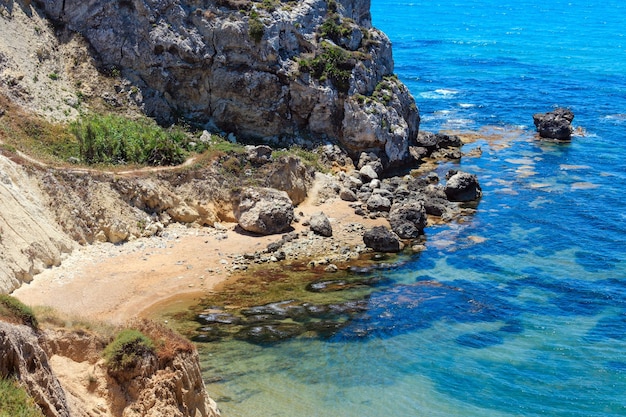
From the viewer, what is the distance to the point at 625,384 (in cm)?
3981

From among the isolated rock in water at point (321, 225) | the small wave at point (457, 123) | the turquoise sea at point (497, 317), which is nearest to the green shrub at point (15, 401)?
the turquoise sea at point (497, 317)

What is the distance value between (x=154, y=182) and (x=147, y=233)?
445 cm

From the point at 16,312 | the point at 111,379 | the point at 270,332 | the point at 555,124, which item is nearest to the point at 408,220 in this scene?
the point at 270,332

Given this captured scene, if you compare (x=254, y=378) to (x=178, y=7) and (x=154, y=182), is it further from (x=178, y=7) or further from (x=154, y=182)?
(x=178, y=7)

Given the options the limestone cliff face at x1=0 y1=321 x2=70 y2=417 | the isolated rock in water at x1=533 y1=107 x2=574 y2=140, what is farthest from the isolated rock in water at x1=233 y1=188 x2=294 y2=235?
the isolated rock in water at x1=533 y1=107 x2=574 y2=140

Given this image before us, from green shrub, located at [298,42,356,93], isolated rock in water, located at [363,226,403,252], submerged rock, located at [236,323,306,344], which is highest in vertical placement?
green shrub, located at [298,42,356,93]

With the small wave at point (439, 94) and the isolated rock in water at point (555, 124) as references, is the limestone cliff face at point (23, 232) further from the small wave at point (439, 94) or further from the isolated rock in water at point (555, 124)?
the small wave at point (439, 94)

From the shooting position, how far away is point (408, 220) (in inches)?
2352

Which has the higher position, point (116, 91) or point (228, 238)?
point (116, 91)

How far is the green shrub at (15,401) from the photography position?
21.3 metres

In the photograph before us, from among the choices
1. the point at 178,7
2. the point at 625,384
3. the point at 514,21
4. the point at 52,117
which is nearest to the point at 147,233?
the point at 52,117

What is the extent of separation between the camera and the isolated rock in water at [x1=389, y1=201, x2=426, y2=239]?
58.9m

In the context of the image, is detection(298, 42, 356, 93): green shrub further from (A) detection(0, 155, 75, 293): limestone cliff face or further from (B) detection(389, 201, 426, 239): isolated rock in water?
(A) detection(0, 155, 75, 293): limestone cliff face

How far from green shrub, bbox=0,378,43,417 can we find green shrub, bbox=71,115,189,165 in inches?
1459
